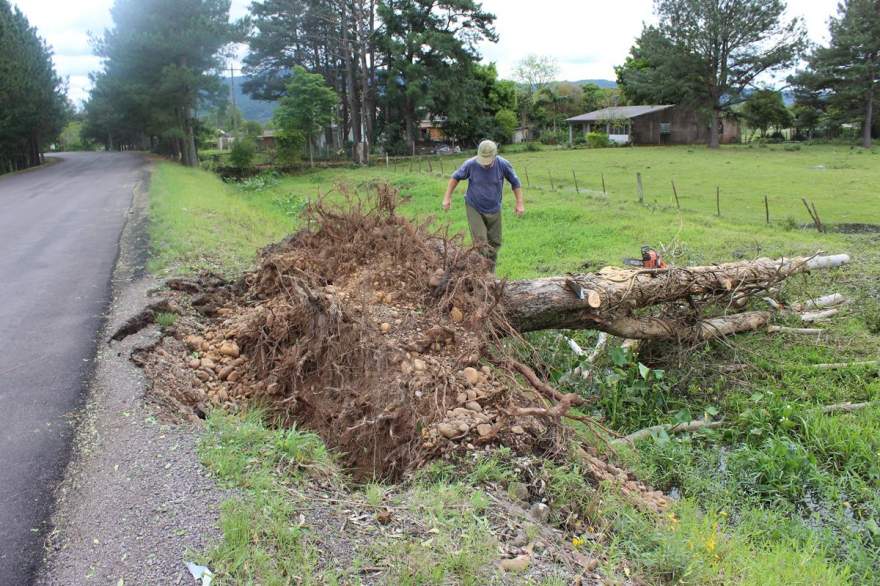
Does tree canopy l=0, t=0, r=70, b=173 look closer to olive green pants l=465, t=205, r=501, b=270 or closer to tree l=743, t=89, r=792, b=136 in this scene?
olive green pants l=465, t=205, r=501, b=270

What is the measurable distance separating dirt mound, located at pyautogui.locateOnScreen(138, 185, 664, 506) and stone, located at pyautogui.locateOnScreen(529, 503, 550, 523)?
53 cm

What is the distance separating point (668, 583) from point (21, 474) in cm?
383

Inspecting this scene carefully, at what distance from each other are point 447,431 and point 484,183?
14.4ft

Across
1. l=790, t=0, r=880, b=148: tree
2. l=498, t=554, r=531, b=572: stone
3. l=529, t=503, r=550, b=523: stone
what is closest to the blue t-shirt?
l=529, t=503, r=550, b=523: stone

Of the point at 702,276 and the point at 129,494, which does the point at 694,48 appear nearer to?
the point at 702,276

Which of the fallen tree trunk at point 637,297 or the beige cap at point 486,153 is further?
the beige cap at point 486,153

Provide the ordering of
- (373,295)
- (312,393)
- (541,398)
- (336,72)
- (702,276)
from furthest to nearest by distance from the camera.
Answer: (336,72), (702,276), (373,295), (312,393), (541,398)

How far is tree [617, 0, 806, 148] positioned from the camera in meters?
45.3

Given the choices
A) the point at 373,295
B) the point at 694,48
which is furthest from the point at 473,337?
the point at 694,48

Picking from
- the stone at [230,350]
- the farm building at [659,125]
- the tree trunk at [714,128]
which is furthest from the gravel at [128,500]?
the farm building at [659,125]

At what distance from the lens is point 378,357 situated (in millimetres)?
5137

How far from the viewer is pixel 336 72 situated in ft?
148

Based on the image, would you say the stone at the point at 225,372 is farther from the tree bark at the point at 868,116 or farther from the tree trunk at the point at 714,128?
the tree trunk at the point at 714,128

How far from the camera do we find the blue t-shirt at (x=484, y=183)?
800 centimetres
